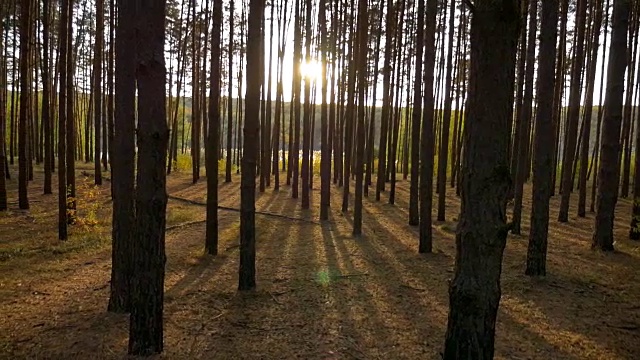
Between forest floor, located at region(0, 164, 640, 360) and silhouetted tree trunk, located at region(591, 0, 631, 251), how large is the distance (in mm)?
508

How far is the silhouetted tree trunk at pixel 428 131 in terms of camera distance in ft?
25.2

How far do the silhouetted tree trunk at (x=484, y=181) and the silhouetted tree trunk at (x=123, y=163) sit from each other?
11.9ft

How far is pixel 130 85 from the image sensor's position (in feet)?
15.6

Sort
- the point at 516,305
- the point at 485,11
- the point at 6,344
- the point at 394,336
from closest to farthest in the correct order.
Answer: the point at 485,11 < the point at 6,344 < the point at 394,336 < the point at 516,305

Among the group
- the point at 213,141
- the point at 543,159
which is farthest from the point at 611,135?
the point at 213,141

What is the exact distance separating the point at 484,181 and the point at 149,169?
2.66 m

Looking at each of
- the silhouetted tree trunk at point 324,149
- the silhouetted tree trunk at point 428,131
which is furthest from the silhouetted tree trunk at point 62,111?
A: the silhouetted tree trunk at point 428,131

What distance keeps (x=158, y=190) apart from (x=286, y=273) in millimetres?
3724

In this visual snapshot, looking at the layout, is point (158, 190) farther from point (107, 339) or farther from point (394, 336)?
point (394, 336)

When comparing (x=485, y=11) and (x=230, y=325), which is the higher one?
(x=485, y=11)

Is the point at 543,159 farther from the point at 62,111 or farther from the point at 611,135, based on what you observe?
the point at 62,111

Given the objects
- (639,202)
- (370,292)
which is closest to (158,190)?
(370,292)

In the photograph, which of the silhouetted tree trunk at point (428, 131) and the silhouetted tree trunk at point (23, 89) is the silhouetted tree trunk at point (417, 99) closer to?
the silhouetted tree trunk at point (428, 131)

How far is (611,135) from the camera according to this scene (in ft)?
25.1
